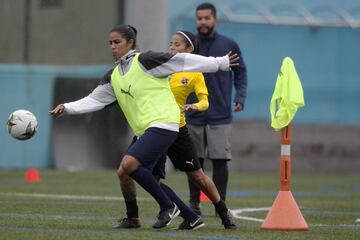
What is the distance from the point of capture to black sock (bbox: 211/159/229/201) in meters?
12.8

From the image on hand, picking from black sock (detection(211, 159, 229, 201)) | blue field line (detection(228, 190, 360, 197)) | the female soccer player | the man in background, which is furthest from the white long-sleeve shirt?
blue field line (detection(228, 190, 360, 197))

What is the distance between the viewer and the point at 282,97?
35.1 ft

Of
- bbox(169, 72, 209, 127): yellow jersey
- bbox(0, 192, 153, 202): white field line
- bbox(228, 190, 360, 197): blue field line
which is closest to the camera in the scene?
bbox(169, 72, 209, 127): yellow jersey

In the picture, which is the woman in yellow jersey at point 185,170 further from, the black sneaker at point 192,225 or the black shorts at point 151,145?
the black shorts at point 151,145

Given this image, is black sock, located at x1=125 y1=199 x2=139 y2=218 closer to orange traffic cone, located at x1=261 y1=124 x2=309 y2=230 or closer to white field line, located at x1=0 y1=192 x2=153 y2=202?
orange traffic cone, located at x1=261 y1=124 x2=309 y2=230

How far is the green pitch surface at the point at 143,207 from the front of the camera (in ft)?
32.3

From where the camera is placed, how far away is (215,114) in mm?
12977

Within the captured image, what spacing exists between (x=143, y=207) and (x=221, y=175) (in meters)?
1.08

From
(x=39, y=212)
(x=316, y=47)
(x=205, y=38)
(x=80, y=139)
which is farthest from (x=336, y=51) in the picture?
(x=39, y=212)

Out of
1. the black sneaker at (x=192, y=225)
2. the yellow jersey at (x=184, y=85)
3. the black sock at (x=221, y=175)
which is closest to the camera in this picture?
the black sneaker at (x=192, y=225)

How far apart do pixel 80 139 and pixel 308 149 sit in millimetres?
4573

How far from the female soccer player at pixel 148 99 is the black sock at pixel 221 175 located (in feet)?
8.42

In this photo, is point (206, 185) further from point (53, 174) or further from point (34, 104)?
point (34, 104)

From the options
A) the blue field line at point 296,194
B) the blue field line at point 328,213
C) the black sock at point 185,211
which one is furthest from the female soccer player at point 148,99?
the blue field line at point 296,194
